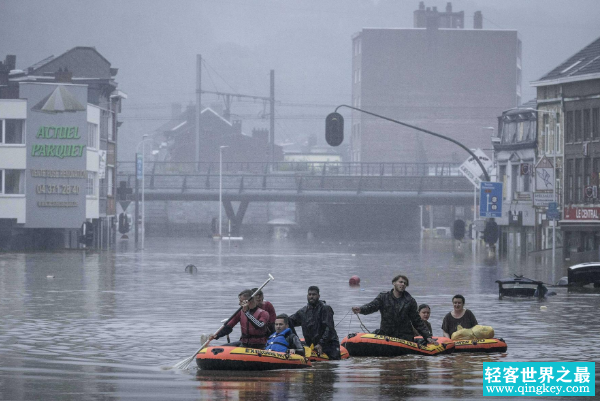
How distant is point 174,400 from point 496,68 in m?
138

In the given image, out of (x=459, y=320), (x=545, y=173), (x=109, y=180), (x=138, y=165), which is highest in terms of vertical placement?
(x=138, y=165)

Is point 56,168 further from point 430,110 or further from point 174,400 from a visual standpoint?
point 430,110

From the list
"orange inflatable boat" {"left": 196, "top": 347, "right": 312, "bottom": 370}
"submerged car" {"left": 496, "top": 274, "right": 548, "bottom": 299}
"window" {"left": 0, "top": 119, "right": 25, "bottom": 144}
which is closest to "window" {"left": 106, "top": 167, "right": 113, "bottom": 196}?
"window" {"left": 0, "top": 119, "right": 25, "bottom": 144}

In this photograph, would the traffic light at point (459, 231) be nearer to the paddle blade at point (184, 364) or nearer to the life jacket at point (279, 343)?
the life jacket at point (279, 343)

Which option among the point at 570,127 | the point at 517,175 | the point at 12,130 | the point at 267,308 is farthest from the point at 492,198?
the point at 267,308

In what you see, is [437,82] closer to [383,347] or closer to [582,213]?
[582,213]

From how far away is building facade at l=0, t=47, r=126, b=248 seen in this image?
77000 mm

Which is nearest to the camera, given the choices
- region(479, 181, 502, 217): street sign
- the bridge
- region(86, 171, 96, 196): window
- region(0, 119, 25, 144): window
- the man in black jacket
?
the man in black jacket

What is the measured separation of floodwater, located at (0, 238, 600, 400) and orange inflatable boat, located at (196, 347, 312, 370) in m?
0.20

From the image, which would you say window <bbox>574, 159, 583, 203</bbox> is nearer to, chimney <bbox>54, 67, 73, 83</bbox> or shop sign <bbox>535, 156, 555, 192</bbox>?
shop sign <bbox>535, 156, 555, 192</bbox>

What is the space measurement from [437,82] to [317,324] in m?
132

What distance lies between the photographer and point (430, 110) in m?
150

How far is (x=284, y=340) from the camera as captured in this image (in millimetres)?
18703

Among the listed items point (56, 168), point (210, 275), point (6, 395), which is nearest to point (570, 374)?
point (6, 395)
